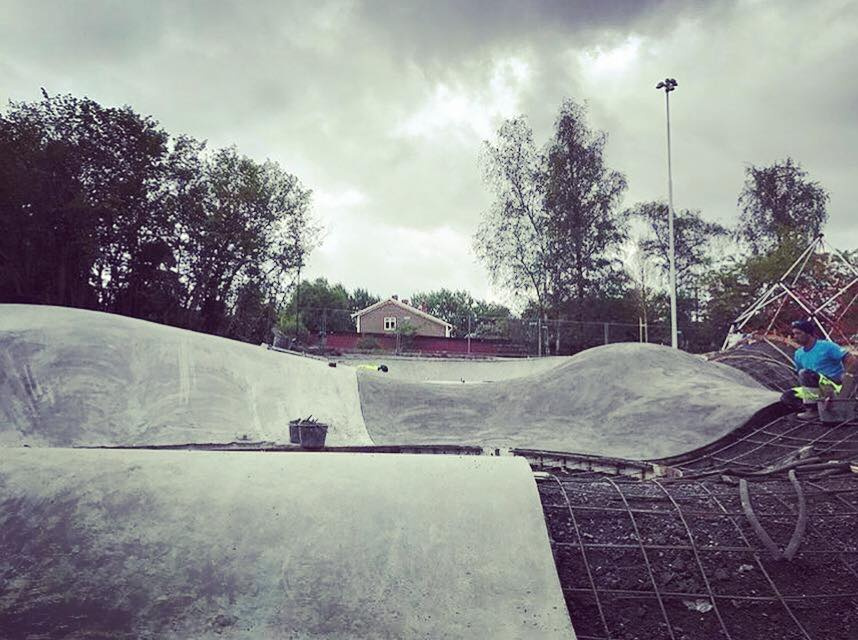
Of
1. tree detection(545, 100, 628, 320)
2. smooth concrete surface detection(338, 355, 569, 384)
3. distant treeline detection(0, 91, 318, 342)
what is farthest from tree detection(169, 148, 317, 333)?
tree detection(545, 100, 628, 320)

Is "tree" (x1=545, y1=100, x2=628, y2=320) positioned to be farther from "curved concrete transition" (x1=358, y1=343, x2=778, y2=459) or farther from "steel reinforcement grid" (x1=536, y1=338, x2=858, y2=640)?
"steel reinforcement grid" (x1=536, y1=338, x2=858, y2=640)

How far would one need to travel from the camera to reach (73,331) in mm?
10617

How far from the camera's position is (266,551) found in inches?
133

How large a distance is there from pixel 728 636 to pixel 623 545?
782 millimetres

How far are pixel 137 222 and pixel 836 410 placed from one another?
21.4 meters

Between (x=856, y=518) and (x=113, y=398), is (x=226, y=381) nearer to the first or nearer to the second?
(x=113, y=398)

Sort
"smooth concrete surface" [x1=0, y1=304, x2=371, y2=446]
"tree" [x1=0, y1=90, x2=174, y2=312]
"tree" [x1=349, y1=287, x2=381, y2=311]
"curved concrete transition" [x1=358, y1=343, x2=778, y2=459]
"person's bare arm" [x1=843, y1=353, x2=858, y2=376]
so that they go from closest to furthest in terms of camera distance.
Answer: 1. "person's bare arm" [x1=843, y1=353, x2=858, y2=376]
2. "smooth concrete surface" [x1=0, y1=304, x2=371, y2=446]
3. "curved concrete transition" [x1=358, y1=343, x2=778, y2=459]
4. "tree" [x1=0, y1=90, x2=174, y2=312]
5. "tree" [x1=349, y1=287, x2=381, y2=311]

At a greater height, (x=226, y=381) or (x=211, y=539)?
(x=226, y=381)

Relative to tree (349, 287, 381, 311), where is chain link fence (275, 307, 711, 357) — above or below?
below

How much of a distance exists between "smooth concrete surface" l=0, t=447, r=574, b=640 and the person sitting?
228 inches

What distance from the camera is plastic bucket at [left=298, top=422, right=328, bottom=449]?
9727mm

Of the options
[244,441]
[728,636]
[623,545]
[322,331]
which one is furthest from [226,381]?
[322,331]

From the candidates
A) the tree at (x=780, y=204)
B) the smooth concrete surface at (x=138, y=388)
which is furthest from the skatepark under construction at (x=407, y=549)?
the tree at (x=780, y=204)

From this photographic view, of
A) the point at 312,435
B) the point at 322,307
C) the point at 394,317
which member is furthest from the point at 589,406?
the point at 394,317
